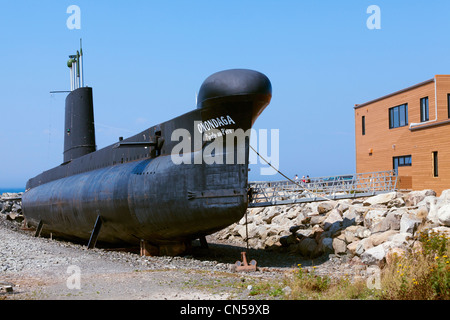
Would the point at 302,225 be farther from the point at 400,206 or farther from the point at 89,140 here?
the point at 89,140

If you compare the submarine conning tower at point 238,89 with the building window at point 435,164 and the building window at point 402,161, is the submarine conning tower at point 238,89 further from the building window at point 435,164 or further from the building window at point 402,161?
the building window at point 402,161

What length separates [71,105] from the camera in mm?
25578

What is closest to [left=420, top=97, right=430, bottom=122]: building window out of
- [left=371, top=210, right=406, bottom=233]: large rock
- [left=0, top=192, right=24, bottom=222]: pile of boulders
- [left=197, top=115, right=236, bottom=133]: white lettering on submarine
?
[left=371, top=210, right=406, bottom=233]: large rock

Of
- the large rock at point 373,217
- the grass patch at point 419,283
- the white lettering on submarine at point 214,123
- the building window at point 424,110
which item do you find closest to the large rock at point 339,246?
the large rock at point 373,217

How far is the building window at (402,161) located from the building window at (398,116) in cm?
188

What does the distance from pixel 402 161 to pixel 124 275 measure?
18.3 m

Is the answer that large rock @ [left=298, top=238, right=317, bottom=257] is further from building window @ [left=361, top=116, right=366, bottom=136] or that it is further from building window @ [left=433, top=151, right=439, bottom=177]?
building window @ [left=361, top=116, right=366, bottom=136]

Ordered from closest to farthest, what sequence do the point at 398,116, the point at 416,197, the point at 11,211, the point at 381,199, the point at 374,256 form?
the point at 374,256, the point at 416,197, the point at 381,199, the point at 398,116, the point at 11,211

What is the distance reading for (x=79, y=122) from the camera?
25172mm

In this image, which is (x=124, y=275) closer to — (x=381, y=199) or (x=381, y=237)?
(x=381, y=237)

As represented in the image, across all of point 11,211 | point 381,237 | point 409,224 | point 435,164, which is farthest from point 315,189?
point 11,211

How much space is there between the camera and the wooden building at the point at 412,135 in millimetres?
21750

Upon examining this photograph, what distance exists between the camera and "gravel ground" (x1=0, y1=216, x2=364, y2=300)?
9.23 metres

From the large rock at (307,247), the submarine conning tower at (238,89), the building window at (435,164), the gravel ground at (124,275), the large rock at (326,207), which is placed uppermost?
the submarine conning tower at (238,89)
